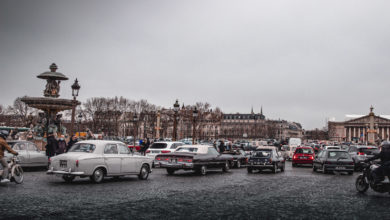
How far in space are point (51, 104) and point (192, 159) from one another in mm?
17969

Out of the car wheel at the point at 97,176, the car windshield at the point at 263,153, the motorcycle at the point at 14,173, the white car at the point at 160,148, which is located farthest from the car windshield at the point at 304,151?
the motorcycle at the point at 14,173

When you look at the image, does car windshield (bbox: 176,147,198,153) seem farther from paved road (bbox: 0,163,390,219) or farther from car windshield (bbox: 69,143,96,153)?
car windshield (bbox: 69,143,96,153)

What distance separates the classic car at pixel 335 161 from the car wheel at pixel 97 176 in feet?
44.8

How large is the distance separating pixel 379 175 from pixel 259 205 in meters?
5.00

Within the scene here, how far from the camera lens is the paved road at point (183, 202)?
30.1 ft

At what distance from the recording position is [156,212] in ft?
30.7

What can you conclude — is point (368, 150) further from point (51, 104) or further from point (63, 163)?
point (51, 104)

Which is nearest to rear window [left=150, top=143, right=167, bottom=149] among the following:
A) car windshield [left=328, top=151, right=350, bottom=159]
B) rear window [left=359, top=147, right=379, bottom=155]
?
car windshield [left=328, top=151, right=350, bottom=159]

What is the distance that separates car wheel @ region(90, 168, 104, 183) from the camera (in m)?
15.3

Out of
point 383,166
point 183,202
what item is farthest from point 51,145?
point 383,166

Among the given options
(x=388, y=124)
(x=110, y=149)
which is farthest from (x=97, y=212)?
(x=388, y=124)

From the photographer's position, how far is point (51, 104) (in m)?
33.3

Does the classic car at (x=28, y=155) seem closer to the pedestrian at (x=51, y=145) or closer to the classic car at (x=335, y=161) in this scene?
the pedestrian at (x=51, y=145)

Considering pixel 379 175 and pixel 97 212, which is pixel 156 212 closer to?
pixel 97 212
